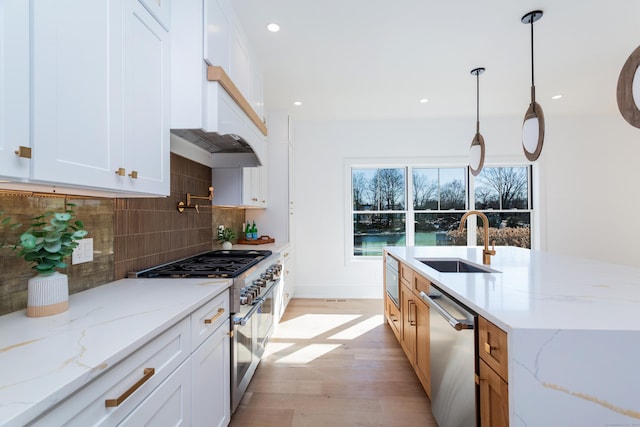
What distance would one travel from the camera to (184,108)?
1556mm

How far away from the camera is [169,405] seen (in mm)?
1061

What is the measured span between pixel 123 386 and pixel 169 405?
1.06 ft

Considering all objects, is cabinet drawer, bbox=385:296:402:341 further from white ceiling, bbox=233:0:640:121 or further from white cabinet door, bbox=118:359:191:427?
white ceiling, bbox=233:0:640:121

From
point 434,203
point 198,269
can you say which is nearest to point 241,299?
point 198,269

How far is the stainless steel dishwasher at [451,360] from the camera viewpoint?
126 cm

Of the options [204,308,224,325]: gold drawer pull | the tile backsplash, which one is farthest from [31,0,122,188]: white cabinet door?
[204,308,224,325]: gold drawer pull

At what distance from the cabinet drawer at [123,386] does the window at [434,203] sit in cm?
383

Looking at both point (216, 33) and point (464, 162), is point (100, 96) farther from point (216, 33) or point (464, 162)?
point (464, 162)

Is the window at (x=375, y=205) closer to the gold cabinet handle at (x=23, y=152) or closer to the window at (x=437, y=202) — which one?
the window at (x=437, y=202)

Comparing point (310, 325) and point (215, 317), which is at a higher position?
point (215, 317)

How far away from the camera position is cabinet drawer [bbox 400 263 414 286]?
2.24 m

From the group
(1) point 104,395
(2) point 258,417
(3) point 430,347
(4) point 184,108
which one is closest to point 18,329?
(1) point 104,395

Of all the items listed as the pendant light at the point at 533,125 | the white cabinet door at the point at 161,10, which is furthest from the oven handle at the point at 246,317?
the pendant light at the point at 533,125

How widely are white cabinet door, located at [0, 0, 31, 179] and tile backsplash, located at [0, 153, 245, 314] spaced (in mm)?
442
